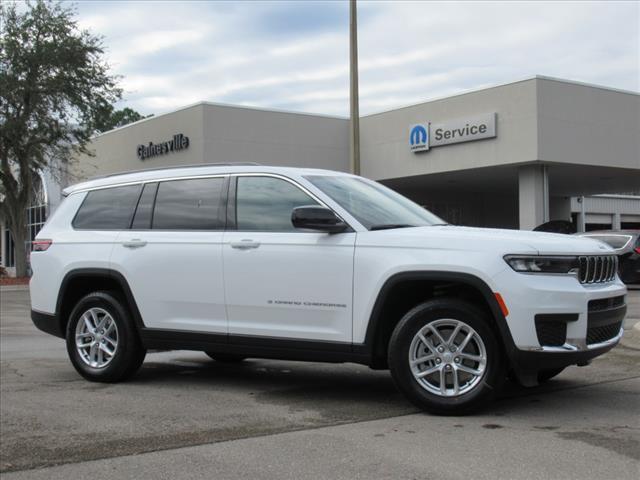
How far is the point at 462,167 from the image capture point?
2834 centimetres

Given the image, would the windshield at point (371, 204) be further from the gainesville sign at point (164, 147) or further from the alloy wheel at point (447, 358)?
the gainesville sign at point (164, 147)

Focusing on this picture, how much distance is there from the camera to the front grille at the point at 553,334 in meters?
5.32

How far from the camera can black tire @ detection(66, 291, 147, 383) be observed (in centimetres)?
710

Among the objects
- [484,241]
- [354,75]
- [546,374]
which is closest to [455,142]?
[354,75]

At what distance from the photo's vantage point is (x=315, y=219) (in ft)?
19.5

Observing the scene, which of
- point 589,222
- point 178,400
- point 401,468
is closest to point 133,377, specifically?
point 178,400

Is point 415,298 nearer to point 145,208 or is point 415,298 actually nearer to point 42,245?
point 145,208

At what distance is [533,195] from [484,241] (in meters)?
22.9

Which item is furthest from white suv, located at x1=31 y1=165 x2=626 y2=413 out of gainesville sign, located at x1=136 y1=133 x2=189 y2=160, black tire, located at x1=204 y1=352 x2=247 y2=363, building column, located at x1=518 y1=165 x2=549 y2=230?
gainesville sign, located at x1=136 y1=133 x2=189 y2=160

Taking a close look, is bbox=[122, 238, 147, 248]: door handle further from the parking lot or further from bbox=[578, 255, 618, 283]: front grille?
bbox=[578, 255, 618, 283]: front grille

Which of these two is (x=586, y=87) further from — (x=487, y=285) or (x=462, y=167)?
(x=487, y=285)

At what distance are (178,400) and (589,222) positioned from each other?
166 feet

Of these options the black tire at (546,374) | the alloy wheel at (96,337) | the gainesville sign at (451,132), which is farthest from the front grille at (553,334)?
the gainesville sign at (451,132)

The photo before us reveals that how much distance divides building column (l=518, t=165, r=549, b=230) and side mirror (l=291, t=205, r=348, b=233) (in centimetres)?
2236
